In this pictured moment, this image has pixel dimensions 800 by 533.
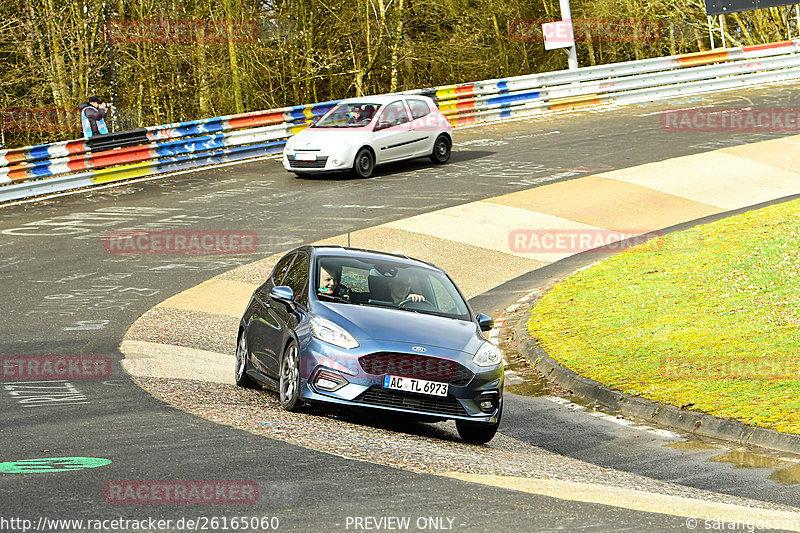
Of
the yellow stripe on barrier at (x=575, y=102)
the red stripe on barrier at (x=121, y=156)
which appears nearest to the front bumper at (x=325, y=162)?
the red stripe on barrier at (x=121, y=156)

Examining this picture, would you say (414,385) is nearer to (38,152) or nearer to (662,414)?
(662,414)

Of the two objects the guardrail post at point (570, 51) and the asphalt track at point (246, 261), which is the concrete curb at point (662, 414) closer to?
the asphalt track at point (246, 261)

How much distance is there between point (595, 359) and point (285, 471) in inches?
230

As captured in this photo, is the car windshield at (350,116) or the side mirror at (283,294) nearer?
the side mirror at (283,294)

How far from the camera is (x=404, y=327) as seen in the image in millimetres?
9477

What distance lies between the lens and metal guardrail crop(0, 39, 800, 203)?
2392cm

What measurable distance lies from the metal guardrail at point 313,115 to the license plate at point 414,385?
16.4 meters

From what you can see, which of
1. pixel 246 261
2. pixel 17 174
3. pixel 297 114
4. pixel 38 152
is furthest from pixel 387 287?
pixel 297 114

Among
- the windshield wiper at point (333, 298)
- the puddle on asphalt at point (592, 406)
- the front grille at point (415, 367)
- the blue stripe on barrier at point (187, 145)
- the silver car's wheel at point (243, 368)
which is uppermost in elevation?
the blue stripe on barrier at point (187, 145)

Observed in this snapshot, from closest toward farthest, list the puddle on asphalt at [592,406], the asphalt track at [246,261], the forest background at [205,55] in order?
the asphalt track at [246,261] → the puddle on asphalt at [592,406] → the forest background at [205,55]

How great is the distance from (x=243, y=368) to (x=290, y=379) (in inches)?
65.0

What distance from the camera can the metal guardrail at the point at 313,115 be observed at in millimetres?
23922

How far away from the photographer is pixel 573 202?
874 inches

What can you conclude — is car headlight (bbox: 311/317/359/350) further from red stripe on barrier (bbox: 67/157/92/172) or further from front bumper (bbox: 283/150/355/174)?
red stripe on barrier (bbox: 67/157/92/172)
